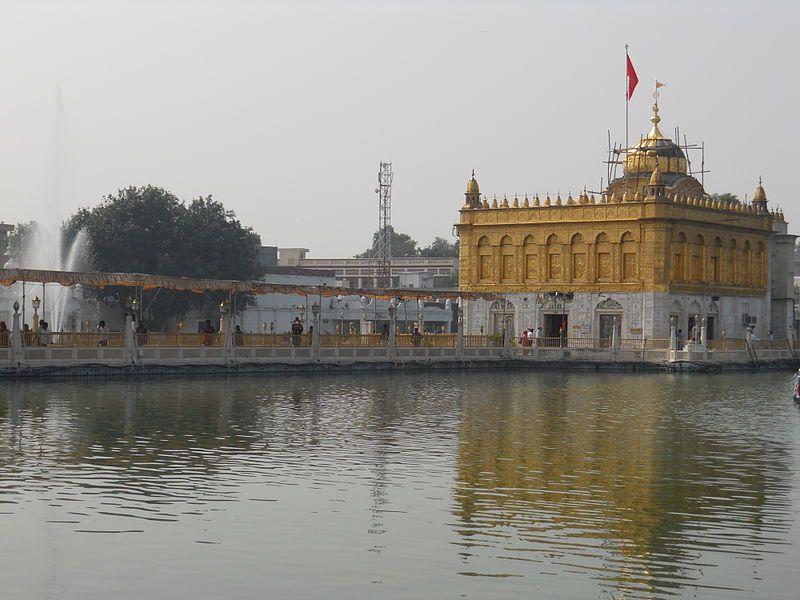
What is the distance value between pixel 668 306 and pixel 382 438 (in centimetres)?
4597

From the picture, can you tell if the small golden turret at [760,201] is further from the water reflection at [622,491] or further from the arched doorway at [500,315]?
the water reflection at [622,491]

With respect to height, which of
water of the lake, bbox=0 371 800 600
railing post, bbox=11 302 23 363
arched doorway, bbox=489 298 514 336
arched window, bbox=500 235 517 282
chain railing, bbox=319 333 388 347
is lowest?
water of the lake, bbox=0 371 800 600

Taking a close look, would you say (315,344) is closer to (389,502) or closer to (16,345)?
(16,345)

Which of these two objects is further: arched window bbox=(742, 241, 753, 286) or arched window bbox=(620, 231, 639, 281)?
arched window bbox=(742, 241, 753, 286)

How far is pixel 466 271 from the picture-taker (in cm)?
8050

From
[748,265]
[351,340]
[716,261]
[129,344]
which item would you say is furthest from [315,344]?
[748,265]

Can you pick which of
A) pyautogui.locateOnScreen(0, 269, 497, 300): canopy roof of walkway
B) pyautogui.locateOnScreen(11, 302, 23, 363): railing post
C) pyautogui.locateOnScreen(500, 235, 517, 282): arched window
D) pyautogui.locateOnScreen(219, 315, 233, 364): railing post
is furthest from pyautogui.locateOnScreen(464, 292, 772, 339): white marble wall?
pyautogui.locateOnScreen(11, 302, 23, 363): railing post

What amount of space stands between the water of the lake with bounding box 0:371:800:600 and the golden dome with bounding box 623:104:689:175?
4649 centimetres

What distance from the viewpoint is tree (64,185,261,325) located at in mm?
85938

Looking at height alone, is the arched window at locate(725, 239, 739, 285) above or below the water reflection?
above

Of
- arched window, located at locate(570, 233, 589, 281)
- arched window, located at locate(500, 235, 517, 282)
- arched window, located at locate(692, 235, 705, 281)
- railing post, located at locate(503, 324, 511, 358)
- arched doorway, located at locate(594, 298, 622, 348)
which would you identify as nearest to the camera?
railing post, located at locate(503, 324, 511, 358)

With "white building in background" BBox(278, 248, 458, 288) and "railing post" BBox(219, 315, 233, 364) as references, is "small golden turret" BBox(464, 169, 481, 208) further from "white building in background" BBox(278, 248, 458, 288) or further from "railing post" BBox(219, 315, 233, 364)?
"white building in background" BBox(278, 248, 458, 288)

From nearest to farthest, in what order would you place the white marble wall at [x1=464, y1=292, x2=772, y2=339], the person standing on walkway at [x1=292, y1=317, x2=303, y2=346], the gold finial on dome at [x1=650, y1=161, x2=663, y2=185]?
1. the person standing on walkway at [x1=292, y1=317, x2=303, y2=346]
2. the white marble wall at [x1=464, y1=292, x2=772, y2=339]
3. the gold finial on dome at [x1=650, y1=161, x2=663, y2=185]

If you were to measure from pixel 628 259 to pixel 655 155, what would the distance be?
37.4 feet
